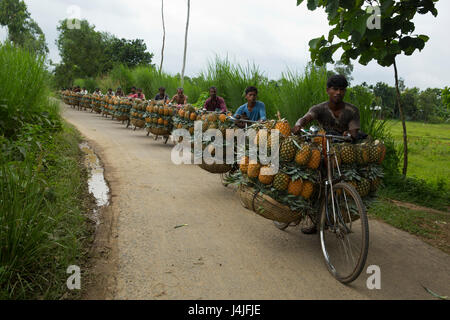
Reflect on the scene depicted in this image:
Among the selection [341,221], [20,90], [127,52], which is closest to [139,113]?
[20,90]

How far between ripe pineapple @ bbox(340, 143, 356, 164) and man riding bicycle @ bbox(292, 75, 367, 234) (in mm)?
469

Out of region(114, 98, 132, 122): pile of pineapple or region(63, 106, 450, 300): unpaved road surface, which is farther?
region(114, 98, 132, 122): pile of pineapple

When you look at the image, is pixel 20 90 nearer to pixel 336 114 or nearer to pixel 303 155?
pixel 303 155

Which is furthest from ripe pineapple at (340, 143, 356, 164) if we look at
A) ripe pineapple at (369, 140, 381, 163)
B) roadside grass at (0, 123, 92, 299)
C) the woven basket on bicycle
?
roadside grass at (0, 123, 92, 299)

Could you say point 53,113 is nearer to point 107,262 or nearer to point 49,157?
point 49,157

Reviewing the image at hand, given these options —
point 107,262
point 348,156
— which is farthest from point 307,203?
point 107,262

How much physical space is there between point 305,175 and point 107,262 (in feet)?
6.66

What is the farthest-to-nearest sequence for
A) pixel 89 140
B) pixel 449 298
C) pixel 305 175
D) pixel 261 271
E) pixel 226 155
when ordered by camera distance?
pixel 89 140 → pixel 226 155 → pixel 305 175 → pixel 261 271 → pixel 449 298

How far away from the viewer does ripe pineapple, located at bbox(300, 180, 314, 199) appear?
367 centimetres

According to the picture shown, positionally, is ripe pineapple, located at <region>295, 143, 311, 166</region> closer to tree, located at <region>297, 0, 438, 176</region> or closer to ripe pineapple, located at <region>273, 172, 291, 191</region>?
ripe pineapple, located at <region>273, 172, 291, 191</region>

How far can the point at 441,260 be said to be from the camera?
13.0 feet

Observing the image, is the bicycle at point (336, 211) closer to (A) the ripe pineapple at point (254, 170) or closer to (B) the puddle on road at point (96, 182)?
(A) the ripe pineapple at point (254, 170)

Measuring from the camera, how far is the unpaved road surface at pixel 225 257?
303 centimetres

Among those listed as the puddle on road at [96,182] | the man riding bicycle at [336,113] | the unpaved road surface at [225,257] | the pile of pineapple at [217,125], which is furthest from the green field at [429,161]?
the puddle on road at [96,182]
